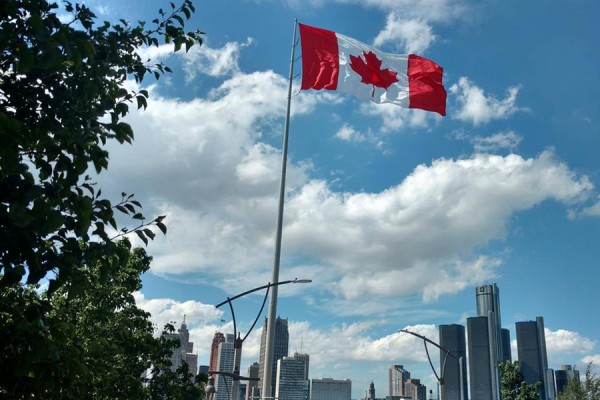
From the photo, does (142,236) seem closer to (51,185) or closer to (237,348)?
(51,185)

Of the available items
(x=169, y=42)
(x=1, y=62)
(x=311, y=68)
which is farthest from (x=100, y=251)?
(x=311, y=68)

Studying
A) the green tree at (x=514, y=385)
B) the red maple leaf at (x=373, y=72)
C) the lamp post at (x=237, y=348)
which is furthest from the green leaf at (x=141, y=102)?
the green tree at (x=514, y=385)

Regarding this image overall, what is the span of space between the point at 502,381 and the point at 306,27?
97.2ft

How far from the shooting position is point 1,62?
6297 mm

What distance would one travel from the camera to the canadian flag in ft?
79.0

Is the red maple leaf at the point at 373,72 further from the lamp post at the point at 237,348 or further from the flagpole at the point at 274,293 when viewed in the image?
the lamp post at the point at 237,348

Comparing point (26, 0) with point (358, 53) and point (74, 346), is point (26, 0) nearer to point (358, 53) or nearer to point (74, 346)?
point (74, 346)

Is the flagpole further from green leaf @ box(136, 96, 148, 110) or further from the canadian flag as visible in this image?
green leaf @ box(136, 96, 148, 110)

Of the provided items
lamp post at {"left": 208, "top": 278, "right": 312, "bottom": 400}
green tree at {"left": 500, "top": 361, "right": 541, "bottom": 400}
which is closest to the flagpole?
lamp post at {"left": 208, "top": 278, "right": 312, "bottom": 400}

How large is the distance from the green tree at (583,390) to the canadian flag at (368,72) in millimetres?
25884

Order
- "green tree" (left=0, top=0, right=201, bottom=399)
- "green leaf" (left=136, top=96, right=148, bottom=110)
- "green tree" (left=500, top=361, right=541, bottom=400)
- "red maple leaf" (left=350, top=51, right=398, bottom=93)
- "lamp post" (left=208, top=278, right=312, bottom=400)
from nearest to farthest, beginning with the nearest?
"green tree" (left=0, top=0, right=201, bottom=399)
"green leaf" (left=136, top=96, right=148, bottom=110)
"lamp post" (left=208, top=278, right=312, bottom=400)
"red maple leaf" (left=350, top=51, right=398, bottom=93)
"green tree" (left=500, top=361, right=541, bottom=400)

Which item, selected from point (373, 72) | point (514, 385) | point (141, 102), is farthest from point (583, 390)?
point (141, 102)

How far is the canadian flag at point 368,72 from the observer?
2409cm

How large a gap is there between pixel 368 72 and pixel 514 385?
2695 centimetres
